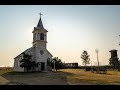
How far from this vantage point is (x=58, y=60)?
30000mm

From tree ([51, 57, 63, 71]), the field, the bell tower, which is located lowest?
the field

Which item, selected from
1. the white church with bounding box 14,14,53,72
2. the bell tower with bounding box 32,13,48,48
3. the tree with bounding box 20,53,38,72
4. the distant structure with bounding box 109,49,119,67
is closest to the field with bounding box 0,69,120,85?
the tree with bounding box 20,53,38,72

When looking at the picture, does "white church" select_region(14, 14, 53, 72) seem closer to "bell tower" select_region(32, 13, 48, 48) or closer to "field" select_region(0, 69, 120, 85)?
"bell tower" select_region(32, 13, 48, 48)

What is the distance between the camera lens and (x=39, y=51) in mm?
30000

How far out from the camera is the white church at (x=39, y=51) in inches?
1163

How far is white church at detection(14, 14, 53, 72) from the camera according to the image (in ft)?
96.9

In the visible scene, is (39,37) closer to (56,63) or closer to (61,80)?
(56,63)

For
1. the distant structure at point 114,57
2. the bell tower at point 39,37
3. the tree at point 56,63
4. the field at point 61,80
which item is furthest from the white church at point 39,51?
the distant structure at point 114,57

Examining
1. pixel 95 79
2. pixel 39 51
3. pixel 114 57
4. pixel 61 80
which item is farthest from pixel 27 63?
pixel 114 57

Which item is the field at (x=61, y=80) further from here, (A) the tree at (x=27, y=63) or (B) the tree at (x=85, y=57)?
(B) the tree at (x=85, y=57)

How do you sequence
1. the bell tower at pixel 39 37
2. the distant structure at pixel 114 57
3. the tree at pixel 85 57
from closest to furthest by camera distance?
the bell tower at pixel 39 37 < the distant structure at pixel 114 57 < the tree at pixel 85 57
